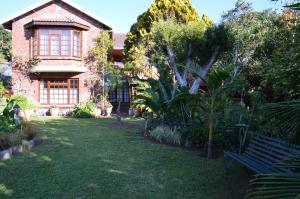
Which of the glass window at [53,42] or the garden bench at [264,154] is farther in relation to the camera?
the glass window at [53,42]

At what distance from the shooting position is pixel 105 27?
81.6 feet

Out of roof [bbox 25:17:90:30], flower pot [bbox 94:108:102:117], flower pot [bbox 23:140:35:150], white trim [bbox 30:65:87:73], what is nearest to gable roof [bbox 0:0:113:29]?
roof [bbox 25:17:90:30]

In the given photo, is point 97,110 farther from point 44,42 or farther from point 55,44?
point 44,42

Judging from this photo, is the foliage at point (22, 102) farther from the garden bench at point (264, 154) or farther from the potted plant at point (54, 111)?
the garden bench at point (264, 154)

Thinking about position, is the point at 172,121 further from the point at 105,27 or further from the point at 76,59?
the point at 105,27

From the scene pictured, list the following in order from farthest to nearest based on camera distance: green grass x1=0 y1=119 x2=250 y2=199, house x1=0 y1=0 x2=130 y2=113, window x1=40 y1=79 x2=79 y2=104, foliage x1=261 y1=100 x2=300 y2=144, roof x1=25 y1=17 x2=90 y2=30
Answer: window x1=40 y1=79 x2=79 y2=104, house x1=0 y1=0 x2=130 y2=113, roof x1=25 y1=17 x2=90 y2=30, green grass x1=0 y1=119 x2=250 y2=199, foliage x1=261 y1=100 x2=300 y2=144

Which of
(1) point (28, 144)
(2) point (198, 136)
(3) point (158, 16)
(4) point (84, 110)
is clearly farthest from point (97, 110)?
(2) point (198, 136)

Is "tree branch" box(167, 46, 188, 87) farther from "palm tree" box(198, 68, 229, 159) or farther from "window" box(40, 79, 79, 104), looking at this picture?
"palm tree" box(198, 68, 229, 159)

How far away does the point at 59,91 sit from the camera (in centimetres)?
2422

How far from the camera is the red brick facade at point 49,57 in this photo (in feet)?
76.5

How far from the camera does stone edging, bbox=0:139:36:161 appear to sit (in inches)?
331

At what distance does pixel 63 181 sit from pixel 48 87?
61.1 feet

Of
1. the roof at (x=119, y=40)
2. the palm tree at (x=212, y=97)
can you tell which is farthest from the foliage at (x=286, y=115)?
the roof at (x=119, y=40)

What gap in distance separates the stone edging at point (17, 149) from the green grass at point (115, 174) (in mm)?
220
